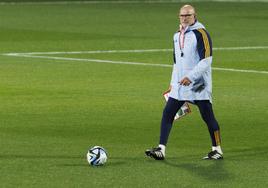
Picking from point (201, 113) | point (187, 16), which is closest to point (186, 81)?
point (201, 113)

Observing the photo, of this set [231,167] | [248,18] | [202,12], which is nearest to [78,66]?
[231,167]

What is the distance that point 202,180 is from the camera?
1568cm

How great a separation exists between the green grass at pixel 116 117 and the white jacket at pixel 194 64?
2.90 feet

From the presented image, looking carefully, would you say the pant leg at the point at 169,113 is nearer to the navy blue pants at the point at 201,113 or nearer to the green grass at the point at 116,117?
the navy blue pants at the point at 201,113

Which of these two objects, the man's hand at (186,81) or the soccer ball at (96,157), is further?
the man's hand at (186,81)

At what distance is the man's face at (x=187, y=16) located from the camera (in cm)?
1706

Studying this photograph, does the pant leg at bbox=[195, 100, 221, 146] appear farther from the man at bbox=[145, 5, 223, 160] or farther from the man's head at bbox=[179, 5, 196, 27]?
the man's head at bbox=[179, 5, 196, 27]

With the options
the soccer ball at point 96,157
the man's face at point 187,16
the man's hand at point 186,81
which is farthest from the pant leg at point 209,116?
the soccer ball at point 96,157

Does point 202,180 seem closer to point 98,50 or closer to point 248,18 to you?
point 98,50

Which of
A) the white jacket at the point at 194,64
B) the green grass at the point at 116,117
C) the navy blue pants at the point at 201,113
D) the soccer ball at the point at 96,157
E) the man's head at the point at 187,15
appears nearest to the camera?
the green grass at the point at 116,117

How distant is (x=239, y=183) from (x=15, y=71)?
16.0 meters

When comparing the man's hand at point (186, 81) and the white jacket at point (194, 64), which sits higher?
the white jacket at point (194, 64)

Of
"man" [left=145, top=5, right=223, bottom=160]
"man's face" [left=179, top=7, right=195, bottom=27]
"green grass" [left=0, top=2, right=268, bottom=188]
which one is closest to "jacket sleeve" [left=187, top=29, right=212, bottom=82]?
"man" [left=145, top=5, right=223, bottom=160]

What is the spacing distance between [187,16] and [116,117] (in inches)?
203
